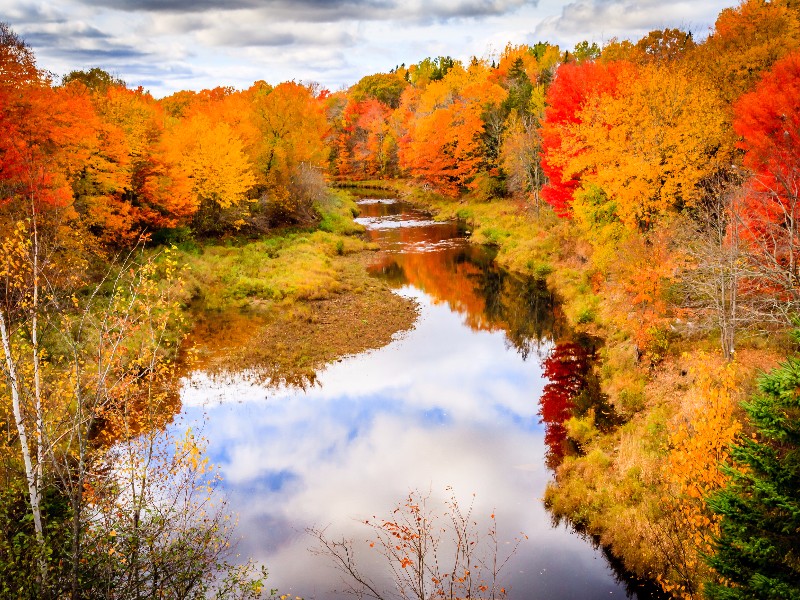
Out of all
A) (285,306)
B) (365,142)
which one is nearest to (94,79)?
(285,306)

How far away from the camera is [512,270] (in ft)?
148

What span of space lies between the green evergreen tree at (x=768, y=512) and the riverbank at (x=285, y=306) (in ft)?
65.9

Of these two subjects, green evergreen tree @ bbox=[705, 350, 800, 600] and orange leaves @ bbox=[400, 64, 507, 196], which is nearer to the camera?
green evergreen tree @ bbox=[705, 350, 800, 600]

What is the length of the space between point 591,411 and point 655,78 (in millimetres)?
18828

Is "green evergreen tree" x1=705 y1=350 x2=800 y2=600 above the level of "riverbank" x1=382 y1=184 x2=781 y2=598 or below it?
above

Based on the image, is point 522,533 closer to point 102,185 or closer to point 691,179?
point 691,179

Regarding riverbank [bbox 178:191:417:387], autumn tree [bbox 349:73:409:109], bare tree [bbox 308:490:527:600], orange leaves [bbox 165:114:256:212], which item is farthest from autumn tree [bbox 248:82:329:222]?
autumn tree [bbox 349:73:409:109]

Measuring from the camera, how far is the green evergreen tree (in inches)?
342

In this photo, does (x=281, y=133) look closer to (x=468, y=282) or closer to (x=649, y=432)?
(x=468, y=282)

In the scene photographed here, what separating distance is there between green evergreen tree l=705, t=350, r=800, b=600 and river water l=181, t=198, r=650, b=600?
6.16 metres

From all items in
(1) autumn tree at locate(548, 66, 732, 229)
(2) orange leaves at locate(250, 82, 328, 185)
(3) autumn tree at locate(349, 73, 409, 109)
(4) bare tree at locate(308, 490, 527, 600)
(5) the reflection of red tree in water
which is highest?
(3) autumn tree at locate(349, 73, 409, 109)

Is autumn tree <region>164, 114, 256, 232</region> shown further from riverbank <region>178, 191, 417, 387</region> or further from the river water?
the river water

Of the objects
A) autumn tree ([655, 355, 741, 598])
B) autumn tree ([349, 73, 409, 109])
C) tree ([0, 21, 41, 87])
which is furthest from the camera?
autumn tree ([349, 73, 409, 109])

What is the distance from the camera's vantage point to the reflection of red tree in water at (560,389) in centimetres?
2148
